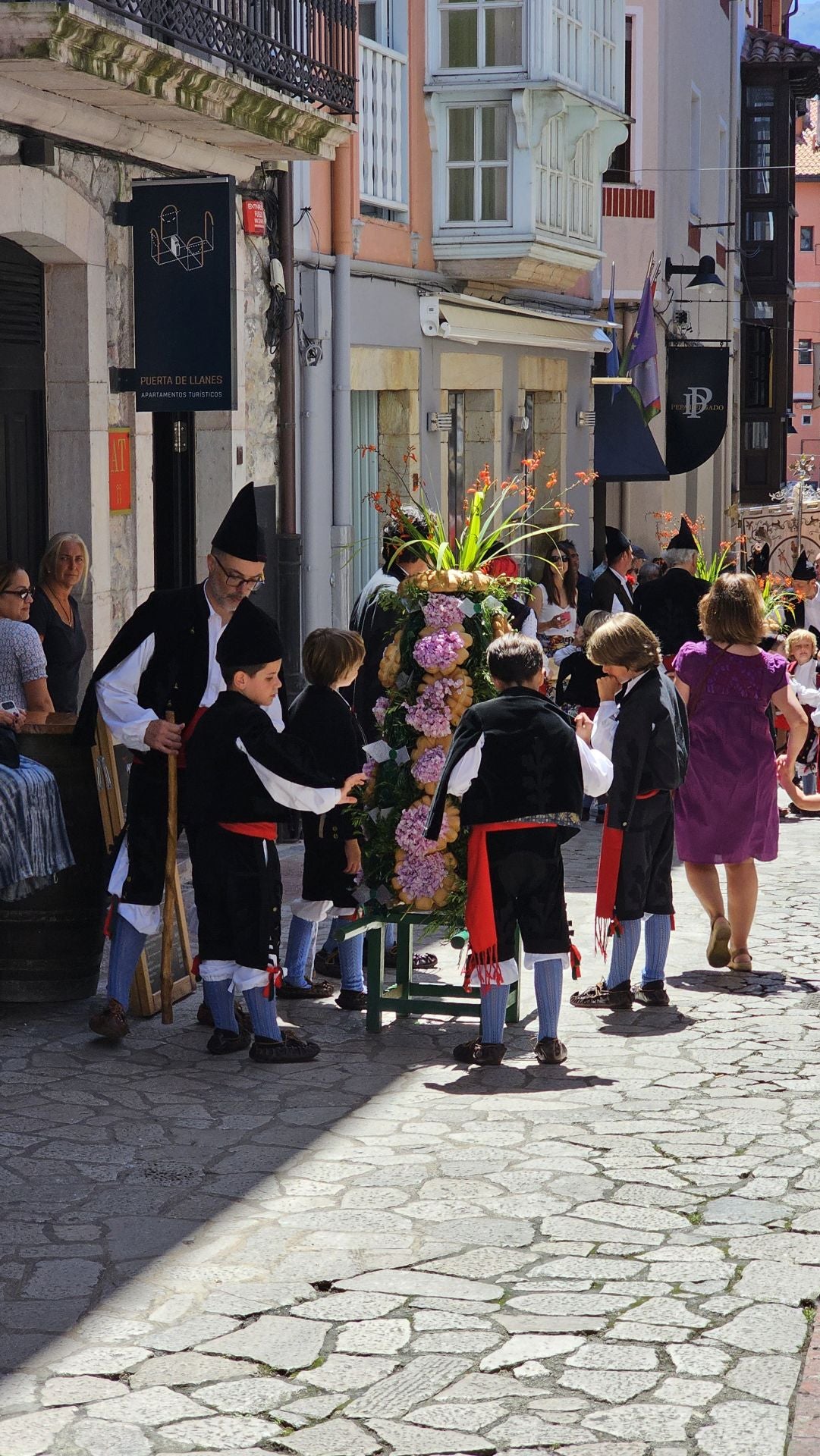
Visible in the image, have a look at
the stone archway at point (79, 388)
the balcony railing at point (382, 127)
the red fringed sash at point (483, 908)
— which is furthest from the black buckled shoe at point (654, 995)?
the balcony railing at point (382, 127)

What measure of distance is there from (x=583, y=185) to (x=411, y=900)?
42.2 ft

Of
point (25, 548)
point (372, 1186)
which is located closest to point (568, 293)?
point (25, 548)

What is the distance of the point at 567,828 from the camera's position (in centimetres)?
712

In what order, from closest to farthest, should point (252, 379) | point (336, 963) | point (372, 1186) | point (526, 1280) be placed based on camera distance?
1. point (526, 1280)
2. point (372, 1186)
3. point (336, 963)
4. point (252, 379)

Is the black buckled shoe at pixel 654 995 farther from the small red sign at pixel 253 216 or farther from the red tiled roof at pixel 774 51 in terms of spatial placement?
the red tiled roof at pixel 774 51

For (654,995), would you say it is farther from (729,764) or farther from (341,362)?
(341,362)

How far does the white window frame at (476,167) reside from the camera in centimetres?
1680

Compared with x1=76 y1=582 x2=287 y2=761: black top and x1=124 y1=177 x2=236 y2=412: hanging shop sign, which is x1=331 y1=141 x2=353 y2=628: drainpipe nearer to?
x1=124 y1=177 x2=236 y2=412: hanging shop sign

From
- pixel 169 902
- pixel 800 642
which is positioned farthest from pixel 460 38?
pixel 169 902

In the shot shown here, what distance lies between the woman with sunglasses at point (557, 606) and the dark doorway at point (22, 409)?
450 centimetres

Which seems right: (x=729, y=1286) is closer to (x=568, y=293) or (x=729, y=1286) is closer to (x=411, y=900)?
(x=411, y=900)

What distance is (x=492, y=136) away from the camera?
16.9 meters

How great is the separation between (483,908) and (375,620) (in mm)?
2404

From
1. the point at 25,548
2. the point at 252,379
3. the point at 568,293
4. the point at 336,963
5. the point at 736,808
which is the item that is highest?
the point at 568,293
